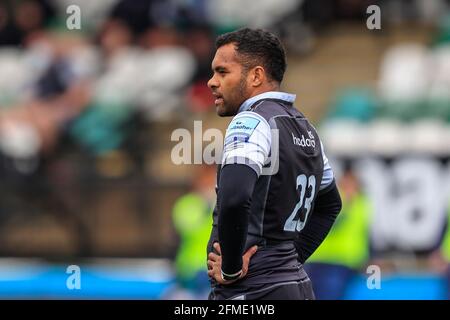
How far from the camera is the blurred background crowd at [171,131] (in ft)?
32.1

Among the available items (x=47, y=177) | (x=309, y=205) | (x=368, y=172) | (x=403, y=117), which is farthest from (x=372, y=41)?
(x=309, y=205)

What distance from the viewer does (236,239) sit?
4.20 metres

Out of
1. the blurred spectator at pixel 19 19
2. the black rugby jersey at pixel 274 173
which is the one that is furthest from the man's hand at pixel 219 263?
the blurred spectator at pixel 19 19

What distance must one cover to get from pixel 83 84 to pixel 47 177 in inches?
54.2

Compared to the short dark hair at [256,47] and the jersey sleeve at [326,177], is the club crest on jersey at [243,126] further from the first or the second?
the jersey sleeve at [326,177]

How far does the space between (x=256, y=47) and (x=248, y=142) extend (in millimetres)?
461

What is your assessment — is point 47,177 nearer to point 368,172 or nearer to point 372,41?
point 368,172

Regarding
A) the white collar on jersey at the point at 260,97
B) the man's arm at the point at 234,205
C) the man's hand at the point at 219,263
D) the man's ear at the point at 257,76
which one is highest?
the man's ear at the point at 257,76

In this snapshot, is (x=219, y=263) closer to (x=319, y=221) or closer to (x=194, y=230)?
(x=319, y=221)

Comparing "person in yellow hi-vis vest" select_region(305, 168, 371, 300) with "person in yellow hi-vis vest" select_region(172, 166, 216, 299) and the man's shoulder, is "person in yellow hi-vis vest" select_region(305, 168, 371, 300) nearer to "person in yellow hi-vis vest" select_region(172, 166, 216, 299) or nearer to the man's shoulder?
"person in yellow hi-vis vest" select_region(172, 166, 216, 299)

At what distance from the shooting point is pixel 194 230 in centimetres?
920

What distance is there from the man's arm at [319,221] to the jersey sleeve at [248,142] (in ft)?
2.03

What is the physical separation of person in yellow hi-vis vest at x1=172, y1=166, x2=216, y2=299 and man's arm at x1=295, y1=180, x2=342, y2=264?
13.3 feet

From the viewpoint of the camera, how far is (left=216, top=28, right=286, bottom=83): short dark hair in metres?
4.46
